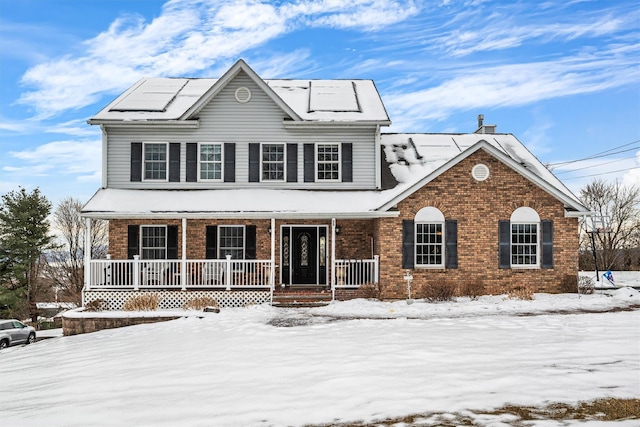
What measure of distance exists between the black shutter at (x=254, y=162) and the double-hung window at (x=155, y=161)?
3.14m

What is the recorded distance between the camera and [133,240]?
17.8m

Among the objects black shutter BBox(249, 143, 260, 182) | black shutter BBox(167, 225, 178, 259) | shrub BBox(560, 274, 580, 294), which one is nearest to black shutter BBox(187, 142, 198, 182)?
black shutter BBox(167, 225, 178, 259)

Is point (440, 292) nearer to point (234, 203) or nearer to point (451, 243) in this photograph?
point (451, 243)

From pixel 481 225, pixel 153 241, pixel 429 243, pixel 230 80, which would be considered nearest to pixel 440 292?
pixel 429 243

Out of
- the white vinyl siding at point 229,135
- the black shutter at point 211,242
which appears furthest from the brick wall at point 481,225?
the black shutter at point 211,242

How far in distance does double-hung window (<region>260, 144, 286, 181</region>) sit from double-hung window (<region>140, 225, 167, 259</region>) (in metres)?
4.18

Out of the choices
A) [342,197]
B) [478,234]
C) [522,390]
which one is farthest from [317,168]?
[522,390]

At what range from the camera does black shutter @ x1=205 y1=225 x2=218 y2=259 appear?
708 inches

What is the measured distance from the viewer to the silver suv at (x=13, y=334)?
23.0 m

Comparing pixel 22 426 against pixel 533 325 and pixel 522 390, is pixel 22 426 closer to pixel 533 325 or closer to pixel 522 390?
pixel 522 390

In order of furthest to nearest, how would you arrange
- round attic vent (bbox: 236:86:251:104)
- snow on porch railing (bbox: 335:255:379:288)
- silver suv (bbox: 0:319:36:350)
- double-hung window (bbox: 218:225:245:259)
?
silver suv (bbox: 0:319:36:350), round attic vent (bbox: 236:86:251:104), double-hung window (bbox: 218:225:245:259), snow on porch railing (bbox: 335:255:379:288)

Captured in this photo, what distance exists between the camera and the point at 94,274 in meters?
16.5

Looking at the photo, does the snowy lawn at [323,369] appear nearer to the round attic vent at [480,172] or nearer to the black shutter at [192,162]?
the round attic vent at [480,172]

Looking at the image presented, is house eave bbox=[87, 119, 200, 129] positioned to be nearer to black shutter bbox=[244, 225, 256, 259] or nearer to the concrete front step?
black shutter bbox=[244, 225, 256, 259]
